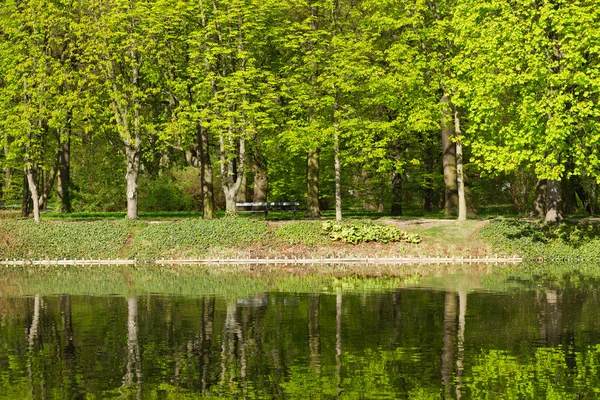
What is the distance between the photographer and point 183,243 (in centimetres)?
4228

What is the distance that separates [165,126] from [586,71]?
20.5m

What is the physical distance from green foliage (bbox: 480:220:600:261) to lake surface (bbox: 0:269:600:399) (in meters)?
8.56

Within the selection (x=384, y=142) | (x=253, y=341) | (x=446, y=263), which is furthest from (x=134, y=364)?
(x=384, y=142)

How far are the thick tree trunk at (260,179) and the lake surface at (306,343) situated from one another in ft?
80.9

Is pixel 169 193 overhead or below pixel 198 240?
overhead

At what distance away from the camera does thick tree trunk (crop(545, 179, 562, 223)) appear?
1638 inches

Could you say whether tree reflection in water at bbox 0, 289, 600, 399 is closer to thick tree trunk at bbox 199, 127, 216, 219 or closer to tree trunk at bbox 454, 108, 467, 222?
tree trunk at bbox 454, 108, 467, 222

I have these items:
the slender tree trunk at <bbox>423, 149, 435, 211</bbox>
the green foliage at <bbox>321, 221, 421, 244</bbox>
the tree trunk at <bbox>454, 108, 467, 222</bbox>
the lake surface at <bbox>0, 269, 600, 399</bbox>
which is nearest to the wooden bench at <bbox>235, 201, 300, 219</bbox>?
the green foliage at <bbox>321, 221, 421, 244</bbox>

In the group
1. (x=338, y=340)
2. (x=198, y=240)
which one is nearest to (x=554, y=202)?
(x=198, y=240)

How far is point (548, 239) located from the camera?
1610 inches

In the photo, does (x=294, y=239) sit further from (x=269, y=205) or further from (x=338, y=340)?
(x=338, y=340)

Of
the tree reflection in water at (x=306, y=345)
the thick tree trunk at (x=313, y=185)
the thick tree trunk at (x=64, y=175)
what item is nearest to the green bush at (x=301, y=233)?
the thick tree trunk at (x=313, y=185)

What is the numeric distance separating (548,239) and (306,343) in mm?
21671

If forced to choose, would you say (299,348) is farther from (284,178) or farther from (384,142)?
(284,178)
